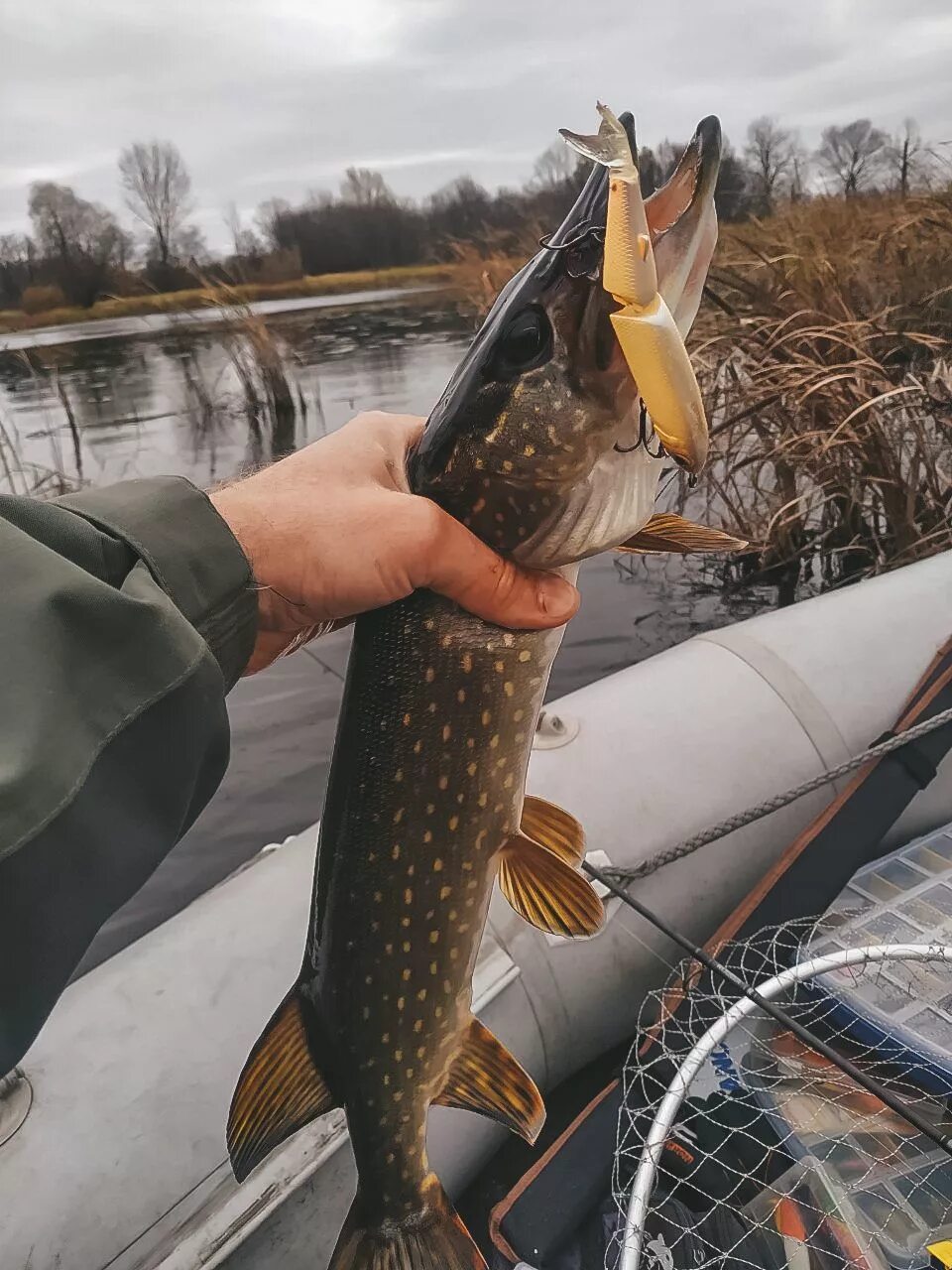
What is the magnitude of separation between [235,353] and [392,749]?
7.04m

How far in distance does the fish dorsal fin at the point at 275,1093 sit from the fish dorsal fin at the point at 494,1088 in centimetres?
18

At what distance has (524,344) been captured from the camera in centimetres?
104

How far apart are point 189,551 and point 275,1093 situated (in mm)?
716

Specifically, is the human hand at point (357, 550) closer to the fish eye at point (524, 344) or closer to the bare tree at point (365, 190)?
the fish eye at point (524, 344)

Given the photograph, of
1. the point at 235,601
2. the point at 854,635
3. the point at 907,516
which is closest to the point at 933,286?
the point at 907,516

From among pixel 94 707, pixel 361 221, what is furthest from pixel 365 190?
pixel 94 707

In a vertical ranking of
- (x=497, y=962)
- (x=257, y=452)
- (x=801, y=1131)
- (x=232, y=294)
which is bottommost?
(x=801, y=1131)

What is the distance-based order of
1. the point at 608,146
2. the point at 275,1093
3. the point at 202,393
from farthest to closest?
the point at 202,393 → the point at 275,1093 → the point at 608,146

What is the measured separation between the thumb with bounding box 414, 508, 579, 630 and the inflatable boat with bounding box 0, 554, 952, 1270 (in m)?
0.82

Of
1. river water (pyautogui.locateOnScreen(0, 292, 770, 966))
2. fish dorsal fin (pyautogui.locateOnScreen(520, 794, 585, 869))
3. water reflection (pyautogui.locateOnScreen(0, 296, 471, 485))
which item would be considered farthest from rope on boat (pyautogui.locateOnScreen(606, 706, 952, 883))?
water reflection (pyautogui.locateOnScreen(0, 296, 471, 485))

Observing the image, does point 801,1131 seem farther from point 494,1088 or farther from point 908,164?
point 908,164

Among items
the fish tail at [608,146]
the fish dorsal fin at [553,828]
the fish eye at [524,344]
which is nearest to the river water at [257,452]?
the fish dorsal fin at [553,828]

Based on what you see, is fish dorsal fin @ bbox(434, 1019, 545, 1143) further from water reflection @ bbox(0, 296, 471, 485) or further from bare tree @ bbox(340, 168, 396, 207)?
bare tree @ bbox(340, 168, 396, 207)

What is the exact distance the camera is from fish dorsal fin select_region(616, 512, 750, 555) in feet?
3.97
